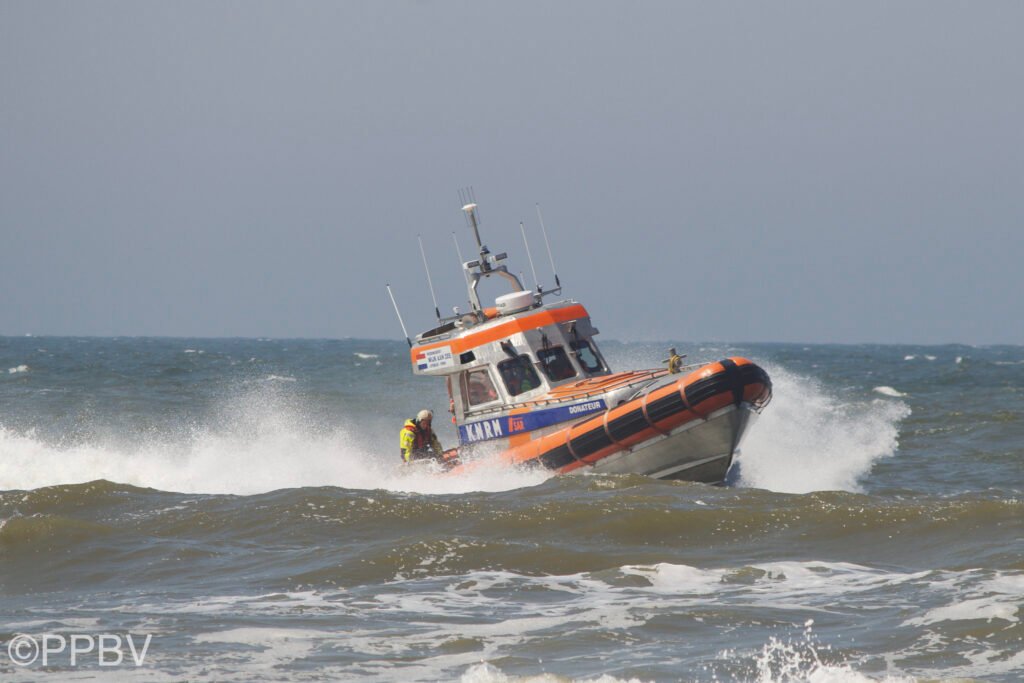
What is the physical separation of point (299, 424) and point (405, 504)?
10.1 metres

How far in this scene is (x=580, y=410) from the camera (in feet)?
39.8

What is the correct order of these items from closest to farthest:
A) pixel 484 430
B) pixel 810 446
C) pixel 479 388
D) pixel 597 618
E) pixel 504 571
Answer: pixel 597 618 < pixel 504 571 < pixel 484 430 < pixel 479 388 < pixel 810 446

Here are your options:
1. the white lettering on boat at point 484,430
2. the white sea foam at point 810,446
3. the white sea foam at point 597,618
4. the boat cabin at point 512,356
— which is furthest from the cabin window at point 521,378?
the white sea foam at point 597,618

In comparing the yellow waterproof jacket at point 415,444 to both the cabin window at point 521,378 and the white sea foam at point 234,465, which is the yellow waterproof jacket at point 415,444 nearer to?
the white sea foam at point 234,465

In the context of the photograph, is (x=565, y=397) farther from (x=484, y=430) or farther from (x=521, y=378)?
(x=484, y=430)

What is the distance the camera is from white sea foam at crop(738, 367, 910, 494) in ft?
44.9

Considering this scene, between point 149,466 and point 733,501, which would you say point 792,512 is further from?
point 149,466

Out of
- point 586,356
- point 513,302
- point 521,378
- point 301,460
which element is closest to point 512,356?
point 521,378

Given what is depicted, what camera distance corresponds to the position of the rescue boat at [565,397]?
37.7 feet

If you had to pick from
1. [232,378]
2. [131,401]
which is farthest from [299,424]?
[232,378]

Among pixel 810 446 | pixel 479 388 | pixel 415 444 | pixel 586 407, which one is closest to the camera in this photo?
pixel 586 407

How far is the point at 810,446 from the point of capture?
1598 cm

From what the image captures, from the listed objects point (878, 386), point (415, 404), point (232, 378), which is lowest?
point (878, 386)

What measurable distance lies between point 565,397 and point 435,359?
5.92 ft
